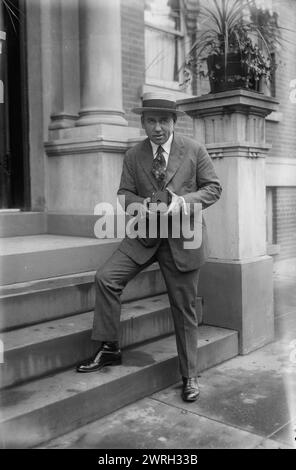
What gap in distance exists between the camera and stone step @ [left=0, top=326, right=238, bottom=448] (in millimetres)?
3240

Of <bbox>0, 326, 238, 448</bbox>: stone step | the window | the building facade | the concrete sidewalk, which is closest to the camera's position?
<bbox>0, 326, 238, 448</bbox>: stone step

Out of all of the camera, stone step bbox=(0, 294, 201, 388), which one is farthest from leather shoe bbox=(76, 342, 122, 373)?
the camera

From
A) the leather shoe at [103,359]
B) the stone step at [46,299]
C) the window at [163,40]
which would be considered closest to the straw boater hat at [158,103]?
the stone step at [46,299]

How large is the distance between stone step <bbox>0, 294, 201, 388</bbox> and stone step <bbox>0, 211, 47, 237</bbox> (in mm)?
1814

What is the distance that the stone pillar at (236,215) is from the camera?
5184mm

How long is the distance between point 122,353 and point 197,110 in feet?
8.09

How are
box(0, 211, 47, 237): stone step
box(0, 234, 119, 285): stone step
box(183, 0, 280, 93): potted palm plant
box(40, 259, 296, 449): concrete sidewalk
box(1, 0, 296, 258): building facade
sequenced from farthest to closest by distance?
box(1, 0, 296, 258): building facade → box(0, 211, 47, 237): stone step → box(183, 0, 280, 93): potted palm plant → box(0, 234, 119, 285): stone step → box(40, 259, 296, 449): concrete sidewalk

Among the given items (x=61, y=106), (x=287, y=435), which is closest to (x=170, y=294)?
(x=287, y=435)

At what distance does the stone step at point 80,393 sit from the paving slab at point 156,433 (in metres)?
0.08

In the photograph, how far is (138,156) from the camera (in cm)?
402

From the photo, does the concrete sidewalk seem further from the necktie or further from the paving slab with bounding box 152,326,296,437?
the necktie

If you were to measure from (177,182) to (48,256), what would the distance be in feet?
4.81
